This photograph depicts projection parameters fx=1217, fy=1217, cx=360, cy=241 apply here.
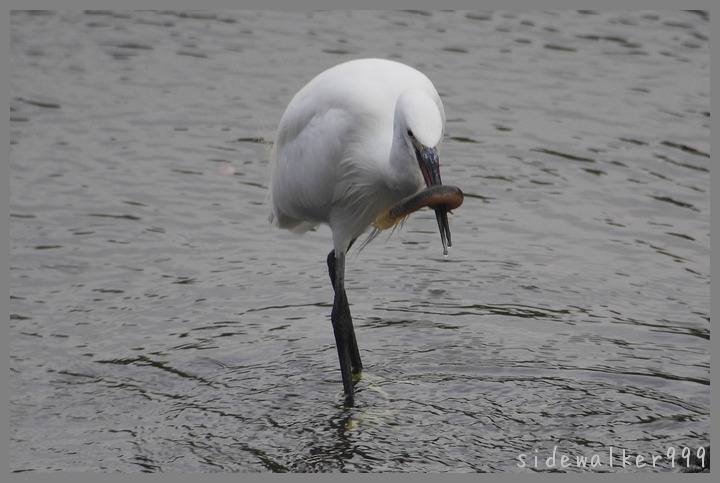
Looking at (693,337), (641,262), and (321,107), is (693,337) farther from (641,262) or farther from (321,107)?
(321,107)

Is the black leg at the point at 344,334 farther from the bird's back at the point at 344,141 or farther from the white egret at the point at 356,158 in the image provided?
the bird's back at the point at 344,141

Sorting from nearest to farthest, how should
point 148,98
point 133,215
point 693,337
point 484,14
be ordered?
point 693,337, point 133,215, point 148,98, point 484,14

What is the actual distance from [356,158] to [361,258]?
7.93ft

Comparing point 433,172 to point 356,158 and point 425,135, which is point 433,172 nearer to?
point 425,135

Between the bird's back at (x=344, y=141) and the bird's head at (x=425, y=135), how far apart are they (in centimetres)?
36

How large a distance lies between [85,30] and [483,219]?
5545 millimetres

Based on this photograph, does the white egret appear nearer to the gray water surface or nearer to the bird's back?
the bird's back

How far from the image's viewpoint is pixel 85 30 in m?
12.6

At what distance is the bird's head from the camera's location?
17.8ft

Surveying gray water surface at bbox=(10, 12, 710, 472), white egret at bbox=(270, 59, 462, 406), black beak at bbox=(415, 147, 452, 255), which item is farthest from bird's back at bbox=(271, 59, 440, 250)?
gray water surface at bbox=(10, 12, 710, 472)

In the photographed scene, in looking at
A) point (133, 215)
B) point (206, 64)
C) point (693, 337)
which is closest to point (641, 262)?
point (693, 337)

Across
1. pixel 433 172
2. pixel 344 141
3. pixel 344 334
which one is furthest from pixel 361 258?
pixel 433 172

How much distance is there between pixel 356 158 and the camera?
612 centimetres

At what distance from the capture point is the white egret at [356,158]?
18.0ft
